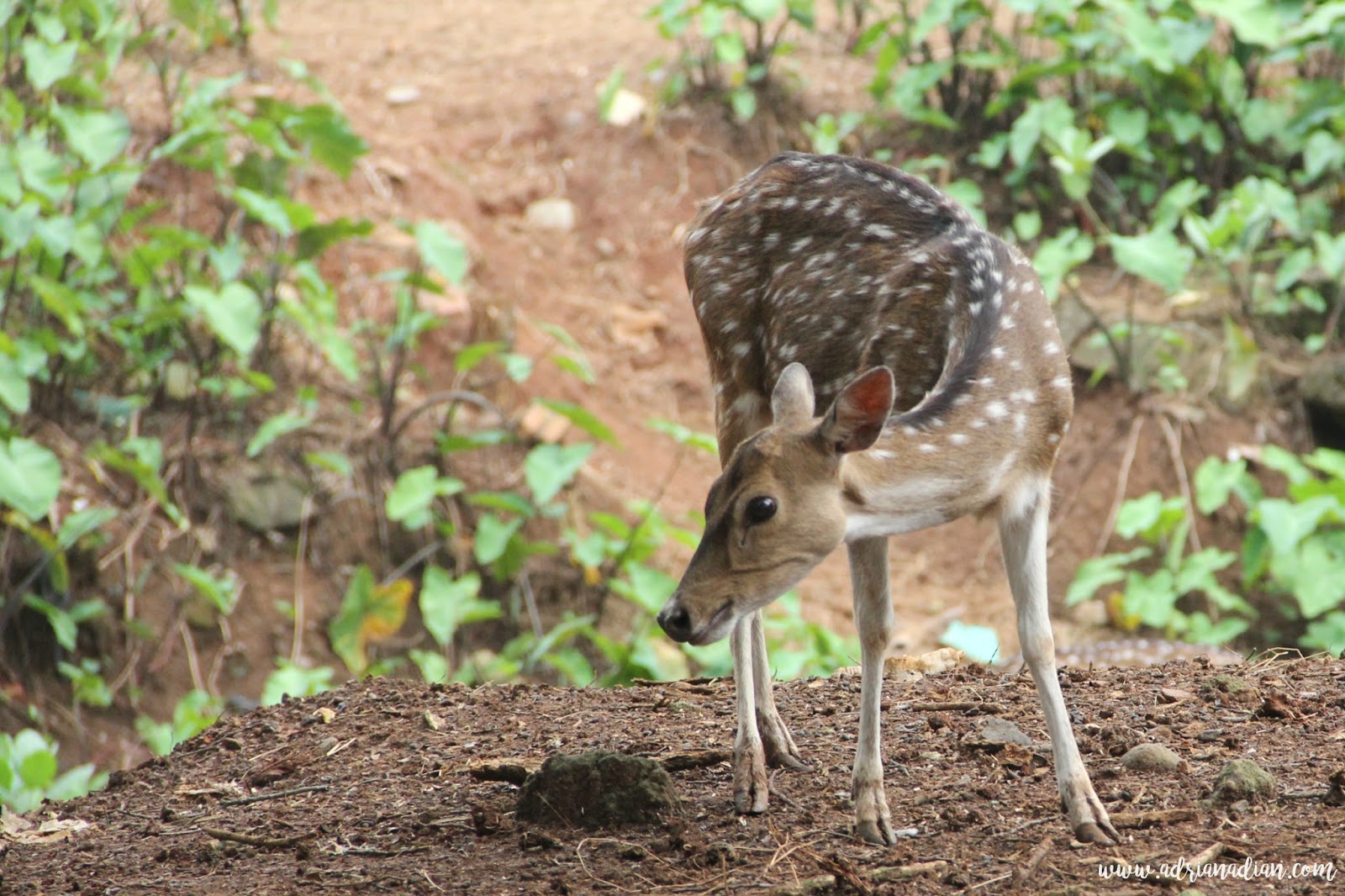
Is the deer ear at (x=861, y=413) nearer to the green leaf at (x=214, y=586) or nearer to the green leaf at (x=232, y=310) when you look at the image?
the green leaf at (x=232, y=310)

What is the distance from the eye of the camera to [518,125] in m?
13.2

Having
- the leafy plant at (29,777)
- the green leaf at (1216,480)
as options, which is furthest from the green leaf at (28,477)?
the green leaf at (1216,480)

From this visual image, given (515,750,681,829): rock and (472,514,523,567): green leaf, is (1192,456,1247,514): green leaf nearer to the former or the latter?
(472,514,523,567): green leaf

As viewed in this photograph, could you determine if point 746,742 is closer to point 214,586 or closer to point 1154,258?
point 214,586

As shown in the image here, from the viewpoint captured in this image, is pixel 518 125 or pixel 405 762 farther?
pixel 518 125

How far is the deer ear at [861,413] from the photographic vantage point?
3.47 m

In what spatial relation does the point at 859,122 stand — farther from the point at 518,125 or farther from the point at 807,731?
the point at 807,731

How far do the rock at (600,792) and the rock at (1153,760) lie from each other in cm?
133

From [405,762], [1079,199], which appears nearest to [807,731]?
[405,762]

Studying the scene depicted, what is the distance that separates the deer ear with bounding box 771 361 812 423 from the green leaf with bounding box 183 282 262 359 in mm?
4442

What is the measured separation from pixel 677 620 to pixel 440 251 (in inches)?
196

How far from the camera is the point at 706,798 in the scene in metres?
4.41

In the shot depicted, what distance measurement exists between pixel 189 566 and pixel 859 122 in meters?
6.41

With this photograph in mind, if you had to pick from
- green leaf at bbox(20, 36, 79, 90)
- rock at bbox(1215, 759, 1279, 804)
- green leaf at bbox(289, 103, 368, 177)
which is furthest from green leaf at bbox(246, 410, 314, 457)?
rock at bbox(1215, 759, 1279, 804)
